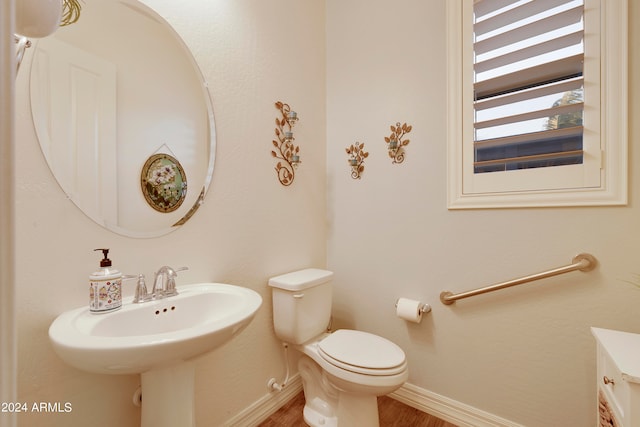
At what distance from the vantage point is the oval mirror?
860 millimetres

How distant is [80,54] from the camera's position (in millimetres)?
902

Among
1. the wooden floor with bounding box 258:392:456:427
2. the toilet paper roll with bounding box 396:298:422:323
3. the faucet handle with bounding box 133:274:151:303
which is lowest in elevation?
the wooden floor with bounding box 258:392:456:427

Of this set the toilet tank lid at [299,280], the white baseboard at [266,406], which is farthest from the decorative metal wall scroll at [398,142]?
the white baseboard at [266,406]

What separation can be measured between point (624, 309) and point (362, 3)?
2.14m

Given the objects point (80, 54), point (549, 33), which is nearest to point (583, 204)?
point (549, 33)

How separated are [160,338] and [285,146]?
120cm

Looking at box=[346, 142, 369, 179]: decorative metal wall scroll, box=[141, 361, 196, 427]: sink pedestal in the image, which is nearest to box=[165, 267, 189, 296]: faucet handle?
box=[141, 361, 196, 427]: sink pedestal

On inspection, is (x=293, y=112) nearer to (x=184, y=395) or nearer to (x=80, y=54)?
(x=80, y=54)

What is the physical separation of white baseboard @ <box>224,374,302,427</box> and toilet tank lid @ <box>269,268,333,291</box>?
25.0 inches

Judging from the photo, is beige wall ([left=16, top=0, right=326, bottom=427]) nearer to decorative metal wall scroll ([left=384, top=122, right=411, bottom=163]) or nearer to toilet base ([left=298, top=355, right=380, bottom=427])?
toilet base ([left=298, top=355, right=380, bottom=427])

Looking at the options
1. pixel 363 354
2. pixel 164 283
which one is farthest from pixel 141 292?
pixel 363 354

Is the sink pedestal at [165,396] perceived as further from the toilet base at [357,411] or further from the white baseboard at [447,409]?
the white baseboard at [447,409]

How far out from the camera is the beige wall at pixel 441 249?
116cm

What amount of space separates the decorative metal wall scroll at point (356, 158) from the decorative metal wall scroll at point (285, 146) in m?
0.38
